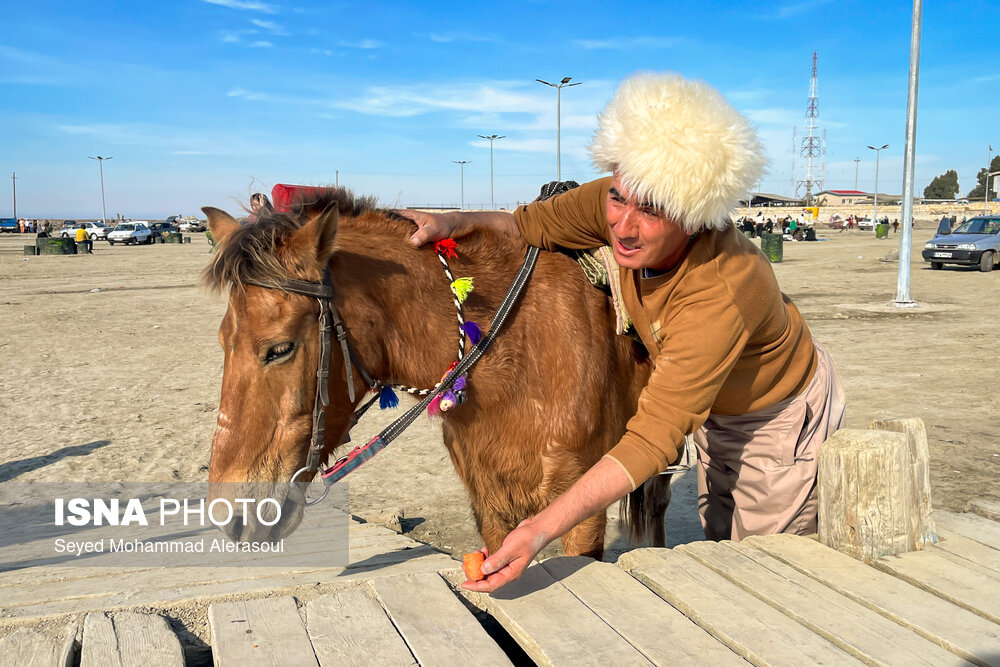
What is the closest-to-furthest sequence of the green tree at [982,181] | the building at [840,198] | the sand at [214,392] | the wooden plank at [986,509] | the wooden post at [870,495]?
the wooden post at [870,495], the wooden plank at [986,509], the sand at [214,392], the green tree at [982,181], the building at [840,198]

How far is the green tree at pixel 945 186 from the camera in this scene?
120688mm

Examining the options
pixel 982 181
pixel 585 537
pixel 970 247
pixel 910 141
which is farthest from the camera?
pixel 982 181

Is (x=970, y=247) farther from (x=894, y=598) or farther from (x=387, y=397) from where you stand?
(x=387, y=397)

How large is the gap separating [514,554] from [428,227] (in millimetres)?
1292

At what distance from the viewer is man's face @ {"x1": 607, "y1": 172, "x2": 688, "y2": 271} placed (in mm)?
2371

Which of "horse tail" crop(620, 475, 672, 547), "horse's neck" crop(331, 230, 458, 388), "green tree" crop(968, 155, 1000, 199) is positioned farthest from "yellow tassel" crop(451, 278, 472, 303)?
"green tree" crop(968, 155, 1000, 199)

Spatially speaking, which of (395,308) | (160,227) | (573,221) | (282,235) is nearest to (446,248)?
(395,308)

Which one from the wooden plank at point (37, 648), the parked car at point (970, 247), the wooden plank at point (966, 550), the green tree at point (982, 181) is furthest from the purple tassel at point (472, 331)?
the green tree at point (982, 181)

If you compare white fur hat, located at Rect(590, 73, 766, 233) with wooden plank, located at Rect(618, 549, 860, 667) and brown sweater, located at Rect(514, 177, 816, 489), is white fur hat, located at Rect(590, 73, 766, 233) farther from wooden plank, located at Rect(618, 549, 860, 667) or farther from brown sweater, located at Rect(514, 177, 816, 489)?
wooden plank, located at Rect(618, 549, 860, 667)

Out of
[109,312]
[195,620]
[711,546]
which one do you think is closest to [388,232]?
[195,620]

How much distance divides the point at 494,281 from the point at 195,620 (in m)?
1.60

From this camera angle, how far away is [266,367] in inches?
91.9

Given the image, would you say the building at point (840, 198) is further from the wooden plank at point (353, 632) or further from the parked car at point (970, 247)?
the wooden plank at point (353, 632)

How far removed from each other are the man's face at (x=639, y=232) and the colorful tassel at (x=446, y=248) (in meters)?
0.65
